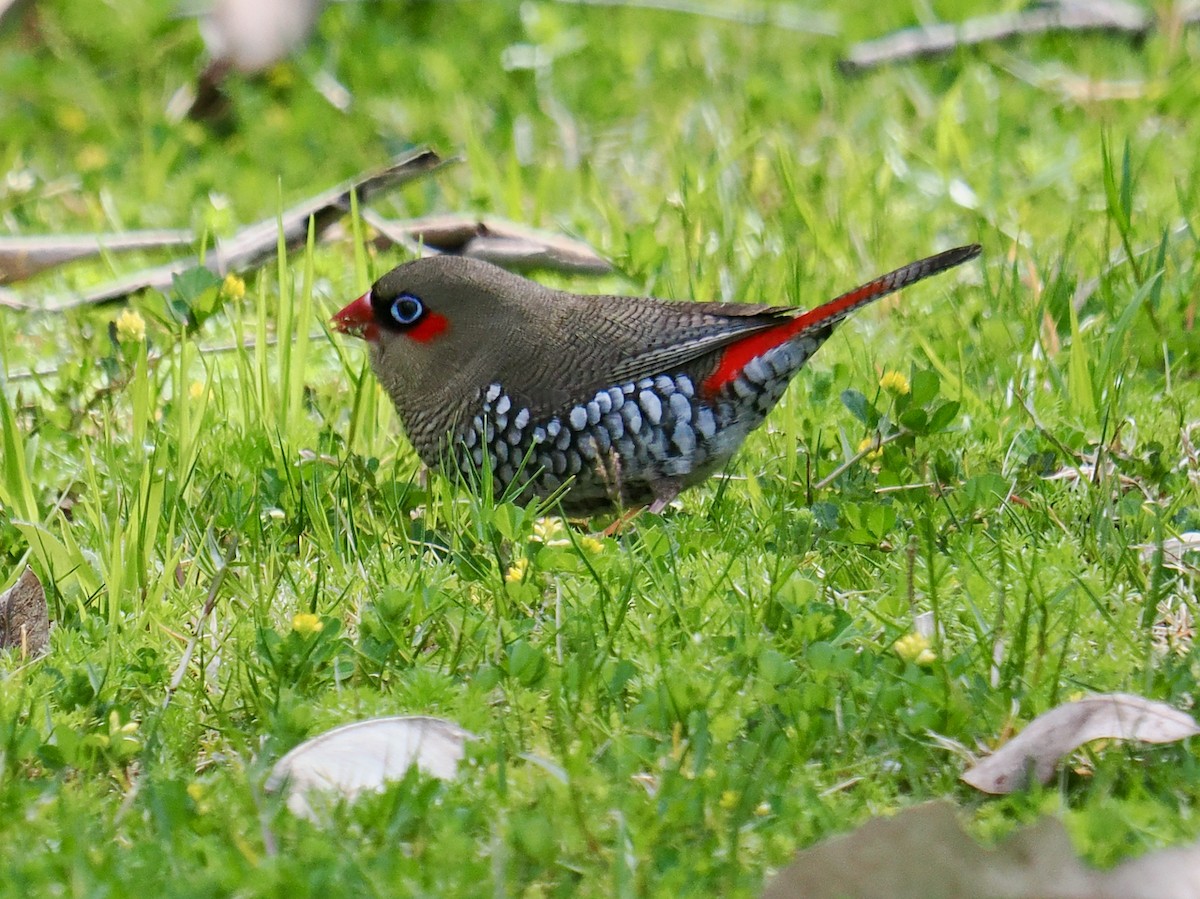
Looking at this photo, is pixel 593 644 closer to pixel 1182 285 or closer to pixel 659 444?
pixel 659 444

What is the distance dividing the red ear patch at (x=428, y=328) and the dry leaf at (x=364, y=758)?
152 centimetres

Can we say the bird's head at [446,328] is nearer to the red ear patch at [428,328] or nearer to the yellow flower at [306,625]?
the red ear patch at [428,328]

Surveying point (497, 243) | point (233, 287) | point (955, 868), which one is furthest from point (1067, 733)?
point (497, 243)

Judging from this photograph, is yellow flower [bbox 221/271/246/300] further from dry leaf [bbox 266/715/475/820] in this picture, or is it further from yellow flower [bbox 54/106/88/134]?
yellow flower [bbox 54/106/88/134]

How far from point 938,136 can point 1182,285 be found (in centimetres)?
141

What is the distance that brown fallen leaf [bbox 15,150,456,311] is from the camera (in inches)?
182

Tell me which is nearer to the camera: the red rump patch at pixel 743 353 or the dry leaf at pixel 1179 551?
the dry leaf at pixel 1179 551

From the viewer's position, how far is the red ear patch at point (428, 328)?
4082 millimetres

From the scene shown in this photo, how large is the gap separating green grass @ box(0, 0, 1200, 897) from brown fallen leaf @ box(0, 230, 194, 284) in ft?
0.65

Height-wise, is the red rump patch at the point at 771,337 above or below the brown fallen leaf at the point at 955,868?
above

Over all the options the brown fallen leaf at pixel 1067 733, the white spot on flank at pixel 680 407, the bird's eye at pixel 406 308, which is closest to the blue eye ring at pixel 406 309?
the bird's eye at pixel 406 308

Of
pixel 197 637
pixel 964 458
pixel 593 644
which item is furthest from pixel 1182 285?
pixel 197 637

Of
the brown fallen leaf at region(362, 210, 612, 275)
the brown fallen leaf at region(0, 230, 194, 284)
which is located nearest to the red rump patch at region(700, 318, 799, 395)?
the brown fallen leaf at region(362, 210, 612, 275)

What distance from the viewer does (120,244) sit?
5.16 meters
